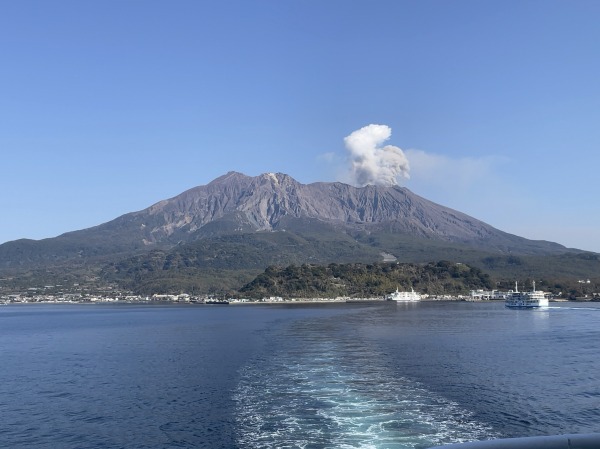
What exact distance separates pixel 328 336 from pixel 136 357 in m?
19.6

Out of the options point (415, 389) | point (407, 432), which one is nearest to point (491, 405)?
point (415, 389)

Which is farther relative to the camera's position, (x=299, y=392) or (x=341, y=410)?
(x=299, y=392)

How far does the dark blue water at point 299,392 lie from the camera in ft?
73.5

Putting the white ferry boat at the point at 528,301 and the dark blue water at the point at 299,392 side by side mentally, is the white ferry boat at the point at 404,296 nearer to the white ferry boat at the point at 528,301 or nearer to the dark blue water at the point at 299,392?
the white ferry boat at the point at 528,301

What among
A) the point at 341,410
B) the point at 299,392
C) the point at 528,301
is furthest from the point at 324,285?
the point at 341,410

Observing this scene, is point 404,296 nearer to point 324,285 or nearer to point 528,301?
point 324,285

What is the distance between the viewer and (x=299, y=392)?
29.1m

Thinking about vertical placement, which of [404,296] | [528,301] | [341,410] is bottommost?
[341,410]

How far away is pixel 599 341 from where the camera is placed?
5306cm

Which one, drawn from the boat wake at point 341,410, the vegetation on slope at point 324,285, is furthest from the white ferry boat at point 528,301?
the boat wake at point 341,410

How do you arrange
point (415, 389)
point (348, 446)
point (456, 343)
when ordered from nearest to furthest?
point (348, 446)
point (415, 389)
point (456, 343)

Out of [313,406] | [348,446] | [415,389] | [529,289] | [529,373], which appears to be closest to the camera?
[348,446]

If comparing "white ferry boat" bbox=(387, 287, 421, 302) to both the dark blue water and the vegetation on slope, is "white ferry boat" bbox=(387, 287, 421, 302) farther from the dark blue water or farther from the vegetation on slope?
the dark blue water

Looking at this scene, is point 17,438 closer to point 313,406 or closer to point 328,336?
point 313,406
